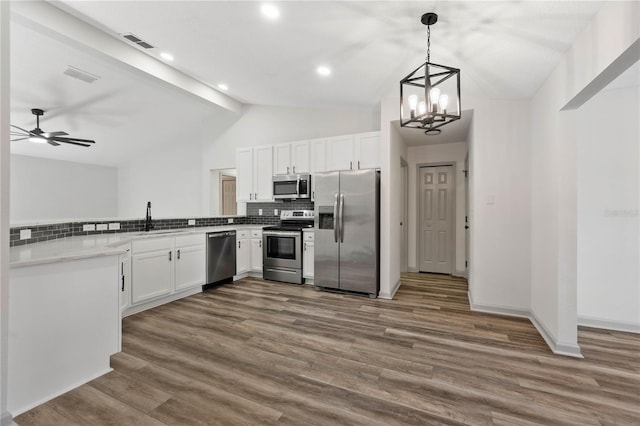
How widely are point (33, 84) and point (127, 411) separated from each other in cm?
494

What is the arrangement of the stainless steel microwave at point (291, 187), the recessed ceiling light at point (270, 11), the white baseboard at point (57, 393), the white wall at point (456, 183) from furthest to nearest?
the white wall at point (456, 183), the stainless steel microwave at point (291, 187), the recessed ceiling light at point (270, 11), the white baseboard at point (57, 393)

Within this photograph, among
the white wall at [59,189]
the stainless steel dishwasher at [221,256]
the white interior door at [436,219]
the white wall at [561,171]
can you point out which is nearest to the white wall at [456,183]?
the white interior door at [436,219]

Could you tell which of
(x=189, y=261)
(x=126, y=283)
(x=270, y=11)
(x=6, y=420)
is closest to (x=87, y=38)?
(x=270, y=11)

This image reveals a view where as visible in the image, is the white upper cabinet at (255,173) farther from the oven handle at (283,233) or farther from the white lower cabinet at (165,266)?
the white lower cabinet at (165,266)

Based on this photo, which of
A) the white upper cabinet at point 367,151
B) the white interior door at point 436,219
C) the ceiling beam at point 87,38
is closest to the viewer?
the ceiling beam at point 87,38

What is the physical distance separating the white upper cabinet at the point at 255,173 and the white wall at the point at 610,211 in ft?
14.1

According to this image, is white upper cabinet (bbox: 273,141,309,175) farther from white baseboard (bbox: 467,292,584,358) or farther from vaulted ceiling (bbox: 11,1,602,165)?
white baseboard (bbox: 467,292,584,358)

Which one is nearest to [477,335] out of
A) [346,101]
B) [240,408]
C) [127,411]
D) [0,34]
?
[240,408]

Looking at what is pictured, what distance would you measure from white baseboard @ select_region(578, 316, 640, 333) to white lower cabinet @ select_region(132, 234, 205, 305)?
4.73m

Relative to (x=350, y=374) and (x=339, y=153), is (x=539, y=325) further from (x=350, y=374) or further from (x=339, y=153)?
(x=339, y=153)

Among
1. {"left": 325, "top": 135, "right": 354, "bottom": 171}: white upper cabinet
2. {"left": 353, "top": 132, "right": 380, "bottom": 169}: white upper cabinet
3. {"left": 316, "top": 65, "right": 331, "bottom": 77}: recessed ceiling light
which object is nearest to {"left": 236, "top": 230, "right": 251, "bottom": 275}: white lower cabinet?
{"left": 325, "top": 135, "right": 354, "bottom": 171}: white upper cabinet

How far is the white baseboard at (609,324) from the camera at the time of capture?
2848 millimetres

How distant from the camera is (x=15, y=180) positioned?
20.4 ft

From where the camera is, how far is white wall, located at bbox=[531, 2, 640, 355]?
1.77m
